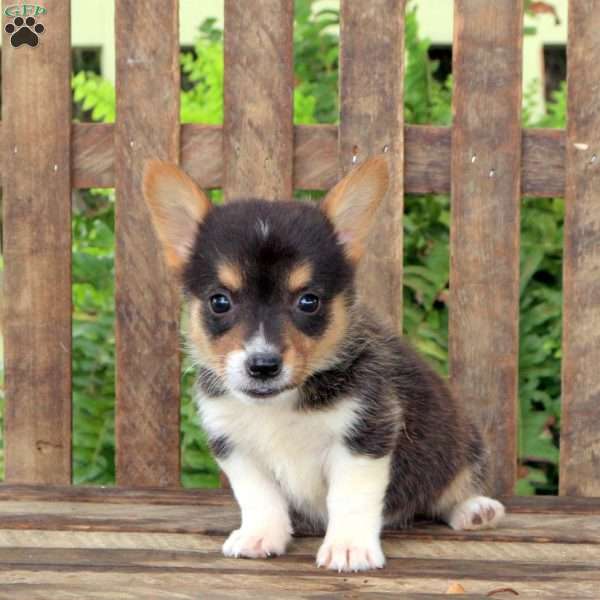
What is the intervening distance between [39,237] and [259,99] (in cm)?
113

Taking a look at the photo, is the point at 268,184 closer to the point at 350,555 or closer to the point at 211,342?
the point at 211,342

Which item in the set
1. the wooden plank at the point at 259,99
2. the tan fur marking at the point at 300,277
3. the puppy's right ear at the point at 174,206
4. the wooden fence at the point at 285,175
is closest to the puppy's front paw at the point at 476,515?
the wooden fence at the point at 285,175

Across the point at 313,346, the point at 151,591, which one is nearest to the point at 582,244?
the point at 313,346

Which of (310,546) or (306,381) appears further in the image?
(310,546)

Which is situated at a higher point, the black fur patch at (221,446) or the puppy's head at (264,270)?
the puppy's head at (264,270)

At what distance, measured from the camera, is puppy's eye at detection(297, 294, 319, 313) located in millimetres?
4008

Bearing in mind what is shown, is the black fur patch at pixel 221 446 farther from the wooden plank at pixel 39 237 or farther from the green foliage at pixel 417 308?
the green foliage at pixel 417 308

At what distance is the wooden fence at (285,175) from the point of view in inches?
200

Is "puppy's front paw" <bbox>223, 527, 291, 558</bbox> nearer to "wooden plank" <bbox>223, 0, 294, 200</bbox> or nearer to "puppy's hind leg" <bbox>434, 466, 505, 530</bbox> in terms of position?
"puppy's hind leg" <bbox>434, 466, 505, 530</bbox>

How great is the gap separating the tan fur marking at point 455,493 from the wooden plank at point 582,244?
0.77 meters

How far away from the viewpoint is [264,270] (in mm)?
3953

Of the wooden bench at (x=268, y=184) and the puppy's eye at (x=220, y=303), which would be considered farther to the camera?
the wooden bench at (x=268, y=184)

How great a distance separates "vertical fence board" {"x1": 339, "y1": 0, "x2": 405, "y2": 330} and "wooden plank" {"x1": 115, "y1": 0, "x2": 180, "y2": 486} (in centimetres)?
73

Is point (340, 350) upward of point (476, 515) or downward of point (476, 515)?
upward
